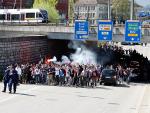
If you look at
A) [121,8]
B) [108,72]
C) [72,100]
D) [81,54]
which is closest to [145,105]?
[72,100]

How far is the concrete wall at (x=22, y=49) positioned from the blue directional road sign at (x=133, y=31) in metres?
8.37

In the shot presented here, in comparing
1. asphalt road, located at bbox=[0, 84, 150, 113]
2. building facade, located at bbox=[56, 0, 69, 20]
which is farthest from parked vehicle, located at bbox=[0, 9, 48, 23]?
building facade, located at bbox=[56, 0, 69, 20]

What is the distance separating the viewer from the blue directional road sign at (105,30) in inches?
1836

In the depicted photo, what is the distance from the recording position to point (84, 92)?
31.8m

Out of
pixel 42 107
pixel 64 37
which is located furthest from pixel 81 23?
pixel 42 107

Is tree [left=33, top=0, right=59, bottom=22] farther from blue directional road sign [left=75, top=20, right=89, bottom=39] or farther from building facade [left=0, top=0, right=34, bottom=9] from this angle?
blue directional road sign [left=75, top=20, right=89, bottom=39]

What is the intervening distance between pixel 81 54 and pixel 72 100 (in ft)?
115

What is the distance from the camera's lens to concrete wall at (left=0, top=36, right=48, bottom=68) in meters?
39.8

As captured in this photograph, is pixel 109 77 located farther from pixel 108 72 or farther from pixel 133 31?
pixel 133 31

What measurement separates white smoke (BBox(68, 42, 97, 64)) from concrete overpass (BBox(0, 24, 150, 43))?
14.5 ft

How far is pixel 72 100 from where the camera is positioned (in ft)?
88.3

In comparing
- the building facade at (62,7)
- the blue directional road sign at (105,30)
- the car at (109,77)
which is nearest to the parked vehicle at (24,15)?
the blue directional road sign at (105,30)

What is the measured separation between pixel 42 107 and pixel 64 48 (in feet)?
134

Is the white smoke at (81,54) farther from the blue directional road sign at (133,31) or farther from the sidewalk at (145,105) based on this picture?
the sidewalk at (145,105)
